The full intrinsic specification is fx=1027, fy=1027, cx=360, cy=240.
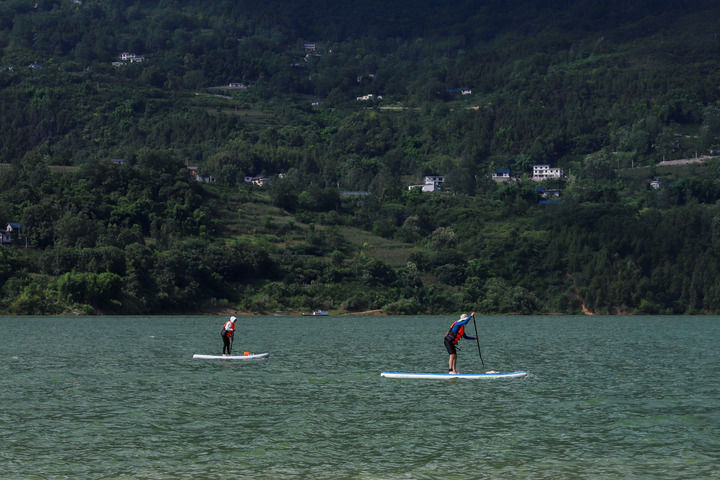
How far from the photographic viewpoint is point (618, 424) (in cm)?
3612

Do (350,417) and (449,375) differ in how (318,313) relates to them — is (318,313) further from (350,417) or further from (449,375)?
(350,417)

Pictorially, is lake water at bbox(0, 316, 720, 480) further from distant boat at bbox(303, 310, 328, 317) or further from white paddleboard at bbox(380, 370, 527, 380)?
distant boat at bbox(303, 310, 328, 317)

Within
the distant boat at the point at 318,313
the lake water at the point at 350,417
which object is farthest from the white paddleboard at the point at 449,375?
the distant boat at the point at 318,313

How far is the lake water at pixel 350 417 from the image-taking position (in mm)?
28703

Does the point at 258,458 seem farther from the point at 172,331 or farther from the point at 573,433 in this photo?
the point at 172,331

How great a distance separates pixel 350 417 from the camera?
37.2 meters

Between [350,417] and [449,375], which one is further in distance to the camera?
[449,375]

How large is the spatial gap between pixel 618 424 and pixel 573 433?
2827 millimetres

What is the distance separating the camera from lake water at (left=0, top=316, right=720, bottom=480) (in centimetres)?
2870

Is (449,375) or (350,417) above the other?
(449,375)

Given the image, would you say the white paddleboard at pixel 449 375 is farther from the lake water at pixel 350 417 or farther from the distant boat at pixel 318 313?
the distant boat at pixel 318 313

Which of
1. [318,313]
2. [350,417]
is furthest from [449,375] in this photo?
[318,313]

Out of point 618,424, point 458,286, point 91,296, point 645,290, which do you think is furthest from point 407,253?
point 618,424

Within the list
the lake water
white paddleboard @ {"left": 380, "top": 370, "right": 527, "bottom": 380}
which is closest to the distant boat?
the lake water
